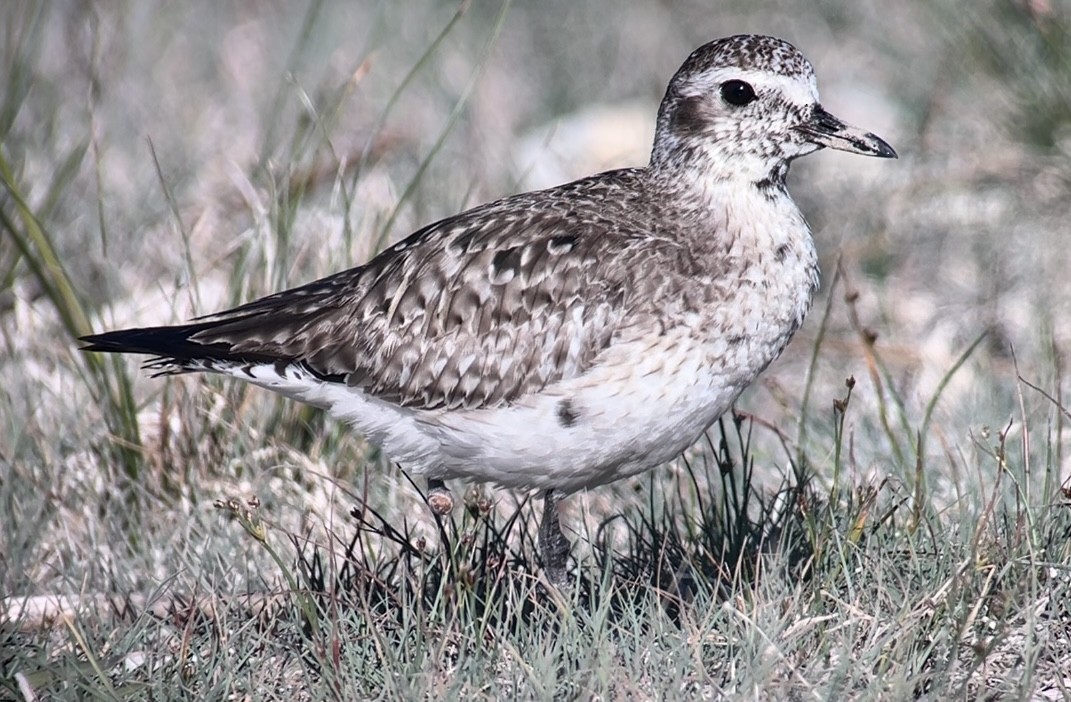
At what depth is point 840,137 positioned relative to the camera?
476 cm

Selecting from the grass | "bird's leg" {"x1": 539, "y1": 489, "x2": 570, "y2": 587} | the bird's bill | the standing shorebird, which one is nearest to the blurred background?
the grass

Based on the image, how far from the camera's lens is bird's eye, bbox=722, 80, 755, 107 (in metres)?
4.82

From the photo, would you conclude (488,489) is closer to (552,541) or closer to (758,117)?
(552,541)

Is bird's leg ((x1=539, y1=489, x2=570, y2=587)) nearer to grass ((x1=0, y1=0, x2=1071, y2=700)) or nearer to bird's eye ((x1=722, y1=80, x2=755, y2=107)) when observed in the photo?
grass ((x1=0, y1=0, x2=1071, y2=700))

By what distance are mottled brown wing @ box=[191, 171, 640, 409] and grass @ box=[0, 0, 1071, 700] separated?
46 centimetres

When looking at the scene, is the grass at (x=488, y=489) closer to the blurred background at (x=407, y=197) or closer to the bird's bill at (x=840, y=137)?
the blurred background at (x=407, y=197)

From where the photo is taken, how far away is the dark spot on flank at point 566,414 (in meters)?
4.57

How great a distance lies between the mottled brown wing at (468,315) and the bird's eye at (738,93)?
0.56m

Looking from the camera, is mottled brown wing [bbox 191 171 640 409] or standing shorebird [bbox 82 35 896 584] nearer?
standing shorebird [bbox 82 35 896 584]

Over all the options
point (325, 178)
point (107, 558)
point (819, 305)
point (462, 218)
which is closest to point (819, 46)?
point (819, 305)

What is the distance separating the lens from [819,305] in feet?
A: 26.2

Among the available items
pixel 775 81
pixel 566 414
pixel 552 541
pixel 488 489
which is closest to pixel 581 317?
pixel 566 414

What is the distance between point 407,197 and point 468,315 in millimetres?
1454

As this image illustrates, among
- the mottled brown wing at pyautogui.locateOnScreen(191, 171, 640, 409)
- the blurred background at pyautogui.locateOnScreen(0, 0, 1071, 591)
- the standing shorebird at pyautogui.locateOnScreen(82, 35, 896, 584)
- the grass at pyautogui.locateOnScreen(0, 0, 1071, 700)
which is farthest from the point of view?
the blurred background at pyautogui.locateOnScreen(0, 0, 1071, 591)
